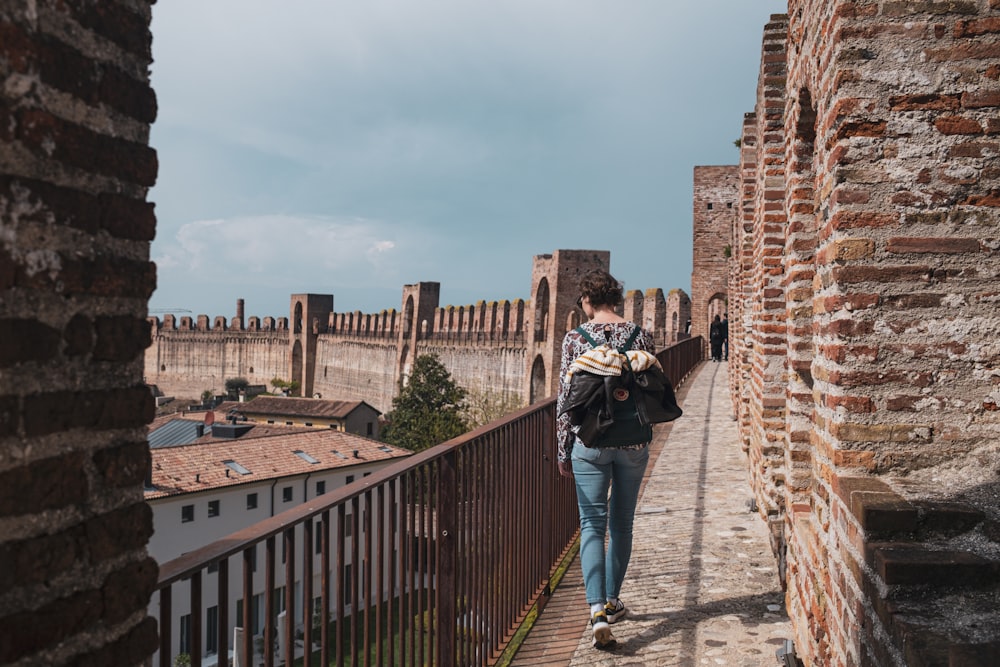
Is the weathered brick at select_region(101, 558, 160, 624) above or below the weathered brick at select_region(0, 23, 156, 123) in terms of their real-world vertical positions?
below

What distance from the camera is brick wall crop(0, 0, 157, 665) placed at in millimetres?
1361

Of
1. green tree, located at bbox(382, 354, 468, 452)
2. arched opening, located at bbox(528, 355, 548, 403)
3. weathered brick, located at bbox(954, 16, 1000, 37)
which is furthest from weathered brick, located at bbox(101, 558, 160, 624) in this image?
green tree, located at bbox(382, 354, 468, 452)

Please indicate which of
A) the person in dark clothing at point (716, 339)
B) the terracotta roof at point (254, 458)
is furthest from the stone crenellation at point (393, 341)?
the terracotta roof at point (254, 458)

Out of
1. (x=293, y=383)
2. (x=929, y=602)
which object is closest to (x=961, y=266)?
(x=929, y=602)

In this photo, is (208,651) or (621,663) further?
(208,651)

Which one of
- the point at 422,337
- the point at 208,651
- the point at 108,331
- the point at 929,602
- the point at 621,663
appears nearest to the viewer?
the point at 108,331

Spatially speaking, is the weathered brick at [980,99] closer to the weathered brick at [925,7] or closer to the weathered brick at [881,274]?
the weathered brick at [925,7]

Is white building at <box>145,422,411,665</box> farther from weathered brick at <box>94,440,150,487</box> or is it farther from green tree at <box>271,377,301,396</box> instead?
green tree at <box>271,377,301,396</box>

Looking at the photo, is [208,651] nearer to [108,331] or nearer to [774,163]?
[774,163]

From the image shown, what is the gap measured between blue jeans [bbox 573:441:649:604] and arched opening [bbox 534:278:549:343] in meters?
30.2

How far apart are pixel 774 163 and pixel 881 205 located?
3.75 m

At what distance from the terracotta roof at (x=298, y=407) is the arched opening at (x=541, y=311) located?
1546 cm

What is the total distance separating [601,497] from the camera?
3834 millimetres

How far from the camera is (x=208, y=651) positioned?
1894 centimetres
